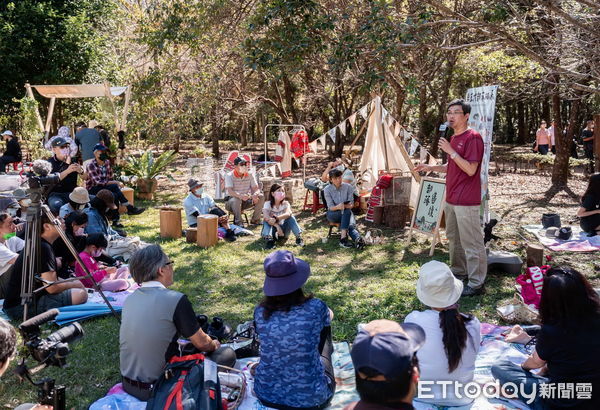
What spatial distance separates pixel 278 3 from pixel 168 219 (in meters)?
4.01

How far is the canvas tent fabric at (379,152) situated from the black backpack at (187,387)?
22.6 feet

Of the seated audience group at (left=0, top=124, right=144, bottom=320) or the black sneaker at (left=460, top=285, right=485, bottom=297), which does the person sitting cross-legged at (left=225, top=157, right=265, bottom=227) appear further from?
the black sneaker at (left=460, top=285, right=485, bottom=297)

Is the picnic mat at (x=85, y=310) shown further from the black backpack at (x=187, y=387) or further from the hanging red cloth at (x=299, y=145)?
the hanging red cloth at (x=299, y=145)

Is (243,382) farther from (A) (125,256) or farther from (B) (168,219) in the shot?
(B) (168,219)

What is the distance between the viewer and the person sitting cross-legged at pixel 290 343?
123 inches

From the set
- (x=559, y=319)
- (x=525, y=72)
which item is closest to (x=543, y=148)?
(x=525, y=72)

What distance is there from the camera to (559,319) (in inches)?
119

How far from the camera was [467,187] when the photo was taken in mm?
5691

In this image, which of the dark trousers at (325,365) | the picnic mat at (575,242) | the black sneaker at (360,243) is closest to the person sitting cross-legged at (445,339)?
the dark trousers at (325,365)

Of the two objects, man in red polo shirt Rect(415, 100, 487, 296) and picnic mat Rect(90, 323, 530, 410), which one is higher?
man in red polo shirt Rect(415, 100, 487, 296)

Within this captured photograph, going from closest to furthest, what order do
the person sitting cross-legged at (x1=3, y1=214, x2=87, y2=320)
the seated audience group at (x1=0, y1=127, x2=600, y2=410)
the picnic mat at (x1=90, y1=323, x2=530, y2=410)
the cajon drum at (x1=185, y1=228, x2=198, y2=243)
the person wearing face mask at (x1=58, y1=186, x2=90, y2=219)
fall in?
the seated audience group at (x1=0, y1=127, x2=600, y2=410) → the picnic mat at (x1=90, y1=323, x2=530, y2=410) → the person sitting cross-legged at (x1=3, y1=214, x2=87, y2=320) → the person wearing face mask at (x1=58, y1=186, x2=90, y2=219) → the cajon drum at (x1=185, y1=228, x2=198, y2=243)

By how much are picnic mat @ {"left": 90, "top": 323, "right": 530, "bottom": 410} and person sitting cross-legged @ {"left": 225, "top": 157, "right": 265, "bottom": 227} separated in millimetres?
5212

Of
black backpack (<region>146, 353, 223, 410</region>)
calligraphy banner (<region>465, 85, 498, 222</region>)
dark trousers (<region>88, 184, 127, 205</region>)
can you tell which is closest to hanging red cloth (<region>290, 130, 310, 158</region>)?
dark trousers (<region>88, 184, 127, 205</region>)

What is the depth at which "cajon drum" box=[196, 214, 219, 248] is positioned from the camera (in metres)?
8.16
